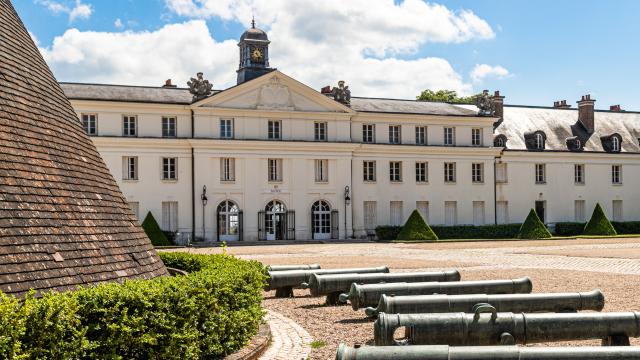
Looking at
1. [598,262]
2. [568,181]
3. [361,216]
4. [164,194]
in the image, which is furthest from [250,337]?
[568,181]

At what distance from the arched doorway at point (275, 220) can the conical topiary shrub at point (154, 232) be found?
20.4 feet

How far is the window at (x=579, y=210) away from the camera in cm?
4950

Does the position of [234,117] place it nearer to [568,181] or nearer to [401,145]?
[401,145]

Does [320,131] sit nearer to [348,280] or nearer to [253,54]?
[253,54]

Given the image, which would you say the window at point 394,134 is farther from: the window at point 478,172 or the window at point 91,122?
the window at point 91,122

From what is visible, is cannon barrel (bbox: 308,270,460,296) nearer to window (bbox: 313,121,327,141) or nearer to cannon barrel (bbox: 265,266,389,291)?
cannon barrel (bbox: 265,266,389,291)

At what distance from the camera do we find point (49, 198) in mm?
7664

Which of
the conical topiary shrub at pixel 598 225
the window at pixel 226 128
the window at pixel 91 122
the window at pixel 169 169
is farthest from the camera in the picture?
the conical topiary shrub at pixel 598 225

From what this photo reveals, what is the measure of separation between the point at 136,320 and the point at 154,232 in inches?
1253

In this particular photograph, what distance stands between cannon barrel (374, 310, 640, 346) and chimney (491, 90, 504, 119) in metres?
43.3

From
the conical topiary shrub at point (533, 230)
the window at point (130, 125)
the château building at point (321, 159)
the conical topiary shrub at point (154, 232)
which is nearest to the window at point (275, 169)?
the château building at point (321, 159)

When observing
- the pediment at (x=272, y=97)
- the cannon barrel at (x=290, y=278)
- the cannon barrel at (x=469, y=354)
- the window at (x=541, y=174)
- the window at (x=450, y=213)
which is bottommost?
the cannon barrel at (x=290, y=278)

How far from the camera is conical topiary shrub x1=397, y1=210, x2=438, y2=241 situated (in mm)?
41625

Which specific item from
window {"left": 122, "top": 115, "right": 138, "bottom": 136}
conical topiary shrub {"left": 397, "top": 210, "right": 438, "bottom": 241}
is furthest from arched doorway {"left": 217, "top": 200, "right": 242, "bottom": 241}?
conical topiary shrub {"left": 397, "top": 210, "right": 438, "bottom": 241}
